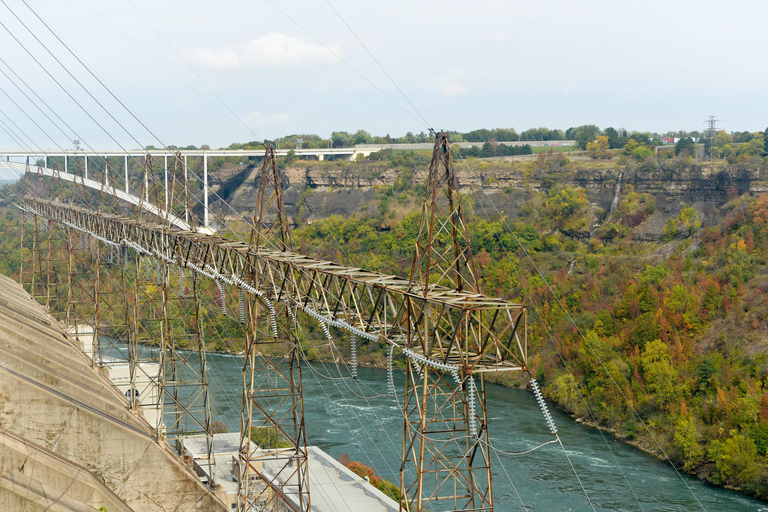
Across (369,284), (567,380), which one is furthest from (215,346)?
(369,284)

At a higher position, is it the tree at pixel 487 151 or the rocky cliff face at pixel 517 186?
the tree at pixel 487 151

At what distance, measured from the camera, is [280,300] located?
1975 centimetres

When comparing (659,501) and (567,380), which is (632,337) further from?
(659,501)

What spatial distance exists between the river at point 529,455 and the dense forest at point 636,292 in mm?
1855

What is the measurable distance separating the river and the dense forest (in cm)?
185

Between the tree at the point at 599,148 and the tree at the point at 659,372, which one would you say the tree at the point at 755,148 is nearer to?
the tree at the point at 599,148

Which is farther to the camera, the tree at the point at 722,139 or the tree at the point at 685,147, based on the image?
the tree at the point at 722,139

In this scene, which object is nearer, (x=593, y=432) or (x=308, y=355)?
(x=593, y=432)

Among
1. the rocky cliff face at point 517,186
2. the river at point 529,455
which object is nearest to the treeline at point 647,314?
the rocky cliff face at point 517,186

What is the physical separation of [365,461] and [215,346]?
1308 inches

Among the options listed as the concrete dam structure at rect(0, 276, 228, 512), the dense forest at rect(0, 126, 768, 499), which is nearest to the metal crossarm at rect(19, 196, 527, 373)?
the concrete dam structure at rect(0, 276, 228, 512)

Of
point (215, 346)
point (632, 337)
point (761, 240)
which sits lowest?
point (215, 346)

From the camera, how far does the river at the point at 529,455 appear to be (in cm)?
3108

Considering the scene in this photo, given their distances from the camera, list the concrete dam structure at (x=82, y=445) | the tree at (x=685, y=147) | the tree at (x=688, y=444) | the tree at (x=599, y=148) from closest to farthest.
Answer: the concrete dam structure at (x=82, y=445) → the tree at (x=688, y=444) → the tree at (x=685, y=147) → the tree at (x=599, y=148)
